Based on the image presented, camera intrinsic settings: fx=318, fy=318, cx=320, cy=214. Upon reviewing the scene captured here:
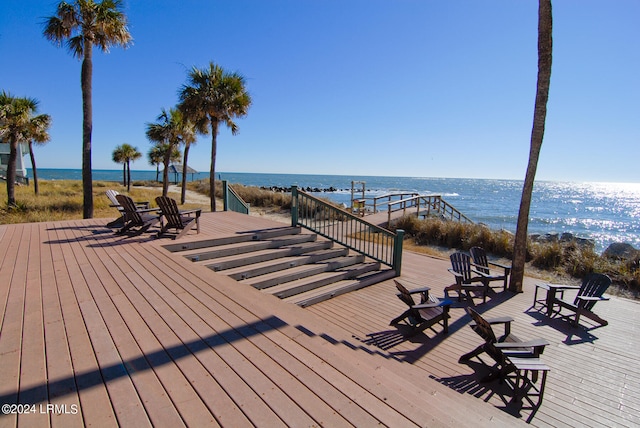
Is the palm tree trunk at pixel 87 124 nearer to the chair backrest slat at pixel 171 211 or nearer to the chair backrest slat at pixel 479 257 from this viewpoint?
the chair backrest slat at pixel 171 211

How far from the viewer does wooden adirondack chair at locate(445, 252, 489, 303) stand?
5.64m

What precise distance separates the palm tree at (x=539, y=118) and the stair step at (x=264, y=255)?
3.81m

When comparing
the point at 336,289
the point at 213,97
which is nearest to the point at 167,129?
the point at 213,97

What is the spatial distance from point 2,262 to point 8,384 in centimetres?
359

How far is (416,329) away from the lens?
431 cm

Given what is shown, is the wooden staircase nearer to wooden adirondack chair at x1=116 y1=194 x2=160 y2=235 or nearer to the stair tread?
the stair tread

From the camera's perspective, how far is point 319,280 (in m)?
5.70

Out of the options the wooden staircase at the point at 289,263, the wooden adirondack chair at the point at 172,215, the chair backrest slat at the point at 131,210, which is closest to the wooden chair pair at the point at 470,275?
the wooden staircase at the point at 289,263

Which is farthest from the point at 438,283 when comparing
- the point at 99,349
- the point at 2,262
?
the point at 2,262

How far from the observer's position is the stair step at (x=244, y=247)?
17.9 ft

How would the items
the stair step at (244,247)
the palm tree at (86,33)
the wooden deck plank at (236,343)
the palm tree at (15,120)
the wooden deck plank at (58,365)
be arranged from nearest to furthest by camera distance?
the wooden deck plank at (58,365), the wooden deck plank at (236,343), the stair step at (244,247), the palm tree at (86,33), the palm tree at (15,120)

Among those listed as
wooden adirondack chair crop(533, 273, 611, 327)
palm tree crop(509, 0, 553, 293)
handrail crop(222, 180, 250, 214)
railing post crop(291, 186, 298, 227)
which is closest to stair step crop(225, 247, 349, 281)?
railing post crop(291, 186, 298, 227)

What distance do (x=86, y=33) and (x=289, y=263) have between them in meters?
10.8

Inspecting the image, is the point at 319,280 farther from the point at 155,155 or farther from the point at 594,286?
the point at 155,155
